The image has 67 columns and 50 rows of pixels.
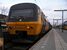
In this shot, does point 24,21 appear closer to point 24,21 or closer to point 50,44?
point 24,21

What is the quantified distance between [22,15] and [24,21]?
739 millimetres

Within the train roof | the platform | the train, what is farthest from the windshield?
the platform

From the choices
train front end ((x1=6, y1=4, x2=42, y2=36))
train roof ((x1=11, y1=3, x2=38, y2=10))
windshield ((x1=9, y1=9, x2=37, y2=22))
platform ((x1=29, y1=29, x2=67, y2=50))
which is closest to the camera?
platform ((x1=29, y1=29, x2=67, y2=50))

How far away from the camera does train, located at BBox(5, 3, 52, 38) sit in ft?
52.2

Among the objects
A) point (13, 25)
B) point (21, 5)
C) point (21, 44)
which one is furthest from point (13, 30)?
point (21, 5)

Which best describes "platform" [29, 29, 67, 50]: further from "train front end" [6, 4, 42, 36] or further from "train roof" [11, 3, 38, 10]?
"train roof" [11, 3, 38, 10]

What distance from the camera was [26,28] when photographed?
15.9 m

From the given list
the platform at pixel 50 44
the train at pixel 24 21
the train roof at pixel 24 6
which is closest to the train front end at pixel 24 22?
the train at pixel 24 21

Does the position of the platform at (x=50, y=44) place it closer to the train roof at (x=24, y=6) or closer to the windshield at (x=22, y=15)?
the windshield at (x=22, y=15)

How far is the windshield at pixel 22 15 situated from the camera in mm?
16300

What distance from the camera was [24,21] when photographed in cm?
1617

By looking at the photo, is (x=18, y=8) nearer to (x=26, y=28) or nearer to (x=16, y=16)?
(x=16, y=16)

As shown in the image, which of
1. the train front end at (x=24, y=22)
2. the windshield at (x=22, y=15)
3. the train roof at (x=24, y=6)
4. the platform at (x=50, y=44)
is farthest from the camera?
the train roof at (x=24, y=6)

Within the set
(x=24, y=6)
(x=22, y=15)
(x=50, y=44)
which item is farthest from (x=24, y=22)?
(x=50, y=44)
